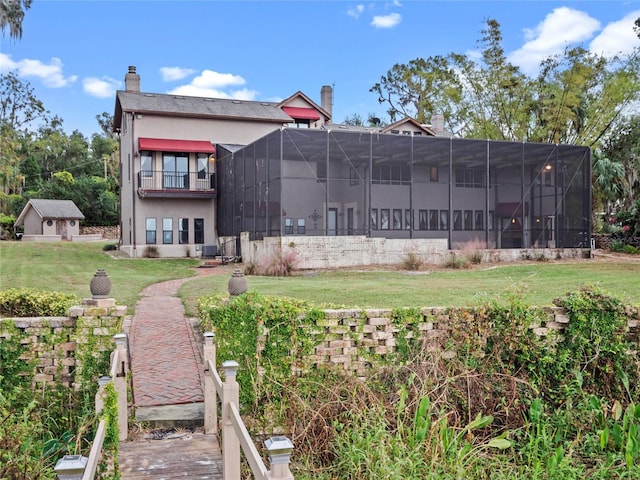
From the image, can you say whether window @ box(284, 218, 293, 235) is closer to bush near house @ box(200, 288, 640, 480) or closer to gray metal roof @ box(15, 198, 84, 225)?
bush near house @ box(200, 288, 640, 480)

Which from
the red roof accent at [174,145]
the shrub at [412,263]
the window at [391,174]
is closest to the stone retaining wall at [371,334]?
the shrub at [412,263]

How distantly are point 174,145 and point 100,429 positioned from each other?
26446 mm

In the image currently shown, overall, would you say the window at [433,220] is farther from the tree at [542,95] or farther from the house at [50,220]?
the house at [50,220]

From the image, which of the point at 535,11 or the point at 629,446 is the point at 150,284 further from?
the point at 535,11

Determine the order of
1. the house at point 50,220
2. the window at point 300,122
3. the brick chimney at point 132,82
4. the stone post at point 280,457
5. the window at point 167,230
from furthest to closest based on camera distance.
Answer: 1. the house at point 50,220
2. the window at point 300,122
3. the brick chimney at point 132,82
4. the window at point 167,230
5. the stone post at point 280,457

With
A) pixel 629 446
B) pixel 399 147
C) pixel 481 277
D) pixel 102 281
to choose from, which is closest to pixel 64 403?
pixel 102 281

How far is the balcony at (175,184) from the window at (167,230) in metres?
1.51

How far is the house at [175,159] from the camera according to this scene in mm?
29141

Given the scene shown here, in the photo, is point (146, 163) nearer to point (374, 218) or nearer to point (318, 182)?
point (318, 182)

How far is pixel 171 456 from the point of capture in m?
5.52

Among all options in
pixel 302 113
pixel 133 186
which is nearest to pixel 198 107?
pixel 133 186

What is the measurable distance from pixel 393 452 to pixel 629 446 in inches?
105

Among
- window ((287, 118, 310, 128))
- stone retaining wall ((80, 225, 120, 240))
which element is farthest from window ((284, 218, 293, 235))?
stone retaining wall ((80, 225, 120, 240))

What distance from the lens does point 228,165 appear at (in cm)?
2850
